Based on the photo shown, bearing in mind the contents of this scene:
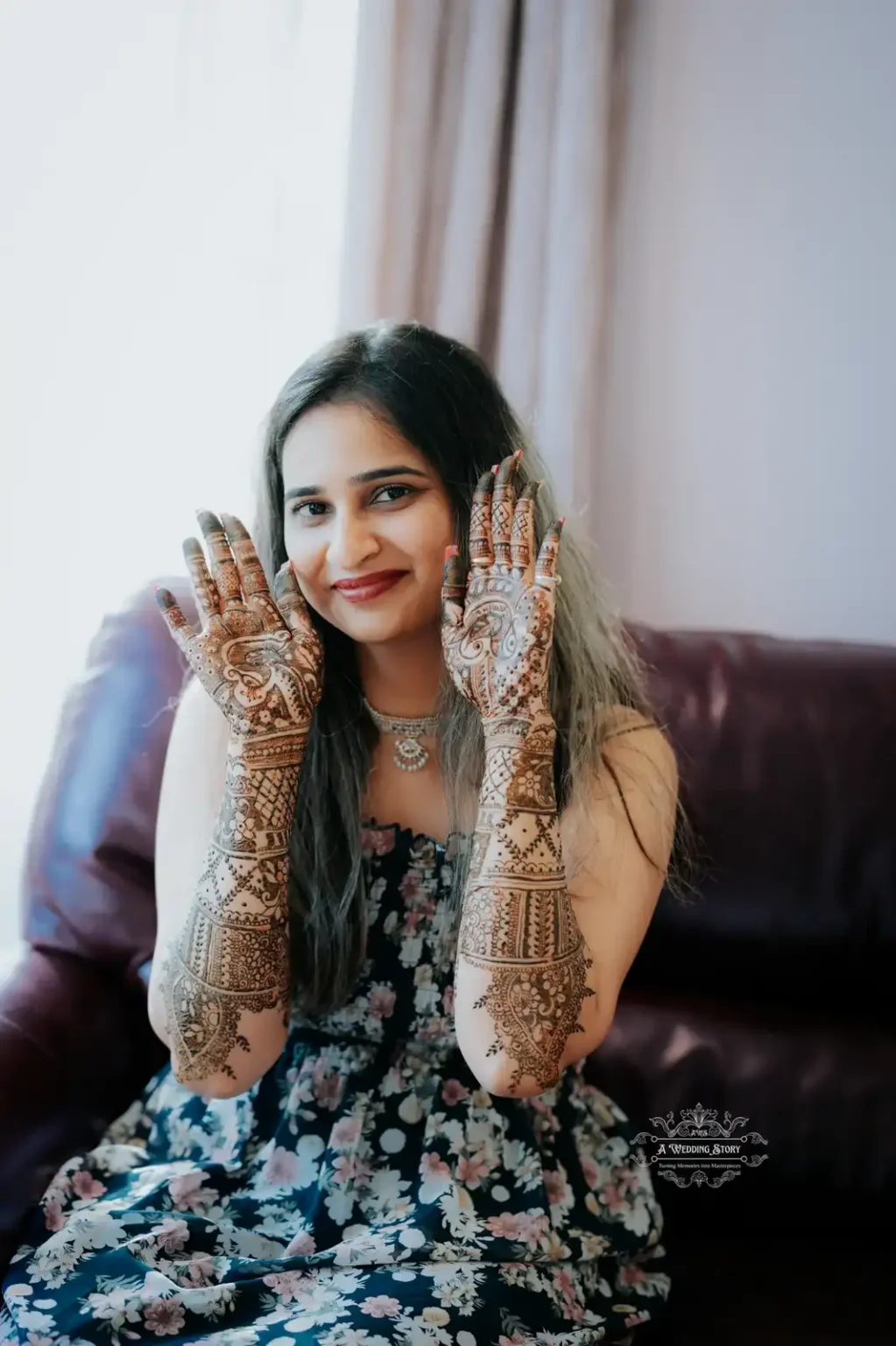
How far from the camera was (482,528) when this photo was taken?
988mm

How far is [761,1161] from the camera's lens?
4.02ft

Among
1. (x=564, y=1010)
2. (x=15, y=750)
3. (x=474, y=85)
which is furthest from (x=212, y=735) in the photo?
(x=474, y=85)

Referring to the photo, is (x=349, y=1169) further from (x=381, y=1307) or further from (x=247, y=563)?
(x=247, y=563)

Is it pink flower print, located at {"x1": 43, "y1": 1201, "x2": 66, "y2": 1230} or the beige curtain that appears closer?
pink flower print, located at {"x1": 43, "y1": 1201, "x2": 66, "y2": 1230}

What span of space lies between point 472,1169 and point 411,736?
44cm

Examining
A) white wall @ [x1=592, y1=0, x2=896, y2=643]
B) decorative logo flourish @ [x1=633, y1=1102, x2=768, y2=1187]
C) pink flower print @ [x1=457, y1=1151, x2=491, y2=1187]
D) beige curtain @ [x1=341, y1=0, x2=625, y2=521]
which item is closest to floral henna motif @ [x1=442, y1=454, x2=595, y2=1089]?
pink flower print @ [x1=457, y1=1151, x2=491, y2=1187]

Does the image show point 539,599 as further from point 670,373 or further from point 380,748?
point 670,373

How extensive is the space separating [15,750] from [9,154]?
0.93 m

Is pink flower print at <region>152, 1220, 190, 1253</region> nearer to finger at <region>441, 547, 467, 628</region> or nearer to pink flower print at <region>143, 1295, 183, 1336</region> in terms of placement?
pink flower print at <region>143, 1295, 183, 1336</region>

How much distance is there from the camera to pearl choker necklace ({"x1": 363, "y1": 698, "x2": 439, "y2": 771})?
3.73 ft

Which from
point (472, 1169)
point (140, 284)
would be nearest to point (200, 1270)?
point (472, 1169)

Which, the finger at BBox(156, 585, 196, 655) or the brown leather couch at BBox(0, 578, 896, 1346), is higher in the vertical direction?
the finger at BBox(156, 585, 196, 655)

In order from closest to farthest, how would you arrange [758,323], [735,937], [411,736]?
[411,736], [735,937], [758,323]

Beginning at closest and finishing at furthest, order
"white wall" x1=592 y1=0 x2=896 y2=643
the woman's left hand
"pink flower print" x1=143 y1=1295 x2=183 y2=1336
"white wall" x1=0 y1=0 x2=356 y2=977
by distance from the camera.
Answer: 1. "pink flower print" x1=143 y1=1295 x2=183 y2=1336
2. the woman's left hand
3. "white wall" x1=0 y1=0 x2=356 y2=977
4. "white wall" x1=592 y1=0 x2=896 y2=643
